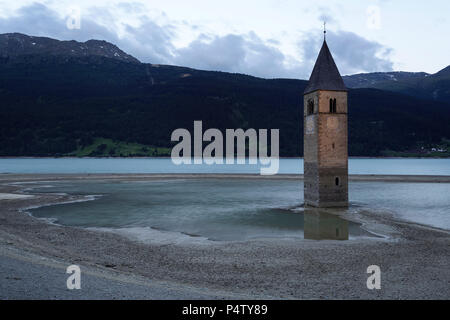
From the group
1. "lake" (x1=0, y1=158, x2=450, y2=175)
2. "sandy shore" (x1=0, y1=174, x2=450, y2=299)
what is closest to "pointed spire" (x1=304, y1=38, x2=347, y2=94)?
"sandy shore" (x1=0, y1=174, x2=450, y2=299)

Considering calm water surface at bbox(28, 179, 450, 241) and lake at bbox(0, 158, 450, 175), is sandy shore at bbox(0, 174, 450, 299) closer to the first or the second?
calm water surface at bbox(28, 179, 450, 241)

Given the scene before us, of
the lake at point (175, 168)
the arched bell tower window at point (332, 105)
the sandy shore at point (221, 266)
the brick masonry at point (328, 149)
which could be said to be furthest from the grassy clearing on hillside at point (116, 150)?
the sandy shore at point (221, 266)

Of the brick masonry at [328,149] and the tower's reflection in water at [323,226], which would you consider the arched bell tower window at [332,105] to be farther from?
the tower's reflection in water at [323,226]

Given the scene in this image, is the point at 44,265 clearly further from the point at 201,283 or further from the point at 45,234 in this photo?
the point at 45,234

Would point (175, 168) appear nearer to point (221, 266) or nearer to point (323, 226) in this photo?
point (323, 226)

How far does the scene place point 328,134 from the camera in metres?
35.2

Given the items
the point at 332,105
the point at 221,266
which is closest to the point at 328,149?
the point at 332,105

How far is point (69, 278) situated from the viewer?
1312cm

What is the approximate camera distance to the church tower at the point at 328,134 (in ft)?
115

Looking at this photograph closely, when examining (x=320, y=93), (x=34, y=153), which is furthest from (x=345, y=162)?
(x=34, y=153)

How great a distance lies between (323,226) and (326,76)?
14.1 m

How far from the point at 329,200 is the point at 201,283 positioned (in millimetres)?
23573

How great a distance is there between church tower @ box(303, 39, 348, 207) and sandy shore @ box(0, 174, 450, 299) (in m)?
8.98

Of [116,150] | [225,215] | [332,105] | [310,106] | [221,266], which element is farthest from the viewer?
[116,150]
